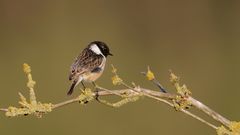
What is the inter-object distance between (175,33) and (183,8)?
0.54 metres

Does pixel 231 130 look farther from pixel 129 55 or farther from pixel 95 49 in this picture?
pixel 129 55

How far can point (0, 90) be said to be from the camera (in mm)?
9094

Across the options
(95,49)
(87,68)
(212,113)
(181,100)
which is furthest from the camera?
(95,49)

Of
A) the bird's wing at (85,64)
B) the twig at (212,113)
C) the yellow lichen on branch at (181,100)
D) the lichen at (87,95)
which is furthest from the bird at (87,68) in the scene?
the twig at (212,113)

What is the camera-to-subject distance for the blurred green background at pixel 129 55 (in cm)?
786

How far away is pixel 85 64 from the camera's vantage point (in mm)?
5000

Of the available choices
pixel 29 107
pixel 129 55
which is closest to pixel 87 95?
pixel 29 107

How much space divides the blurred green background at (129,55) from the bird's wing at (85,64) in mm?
2569

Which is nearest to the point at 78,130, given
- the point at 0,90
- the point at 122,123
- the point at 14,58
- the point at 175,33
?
the point at 122,123

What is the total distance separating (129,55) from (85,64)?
15.4 feet

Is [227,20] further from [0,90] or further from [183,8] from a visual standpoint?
[0,90]

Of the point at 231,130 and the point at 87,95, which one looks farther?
the point at 87,95

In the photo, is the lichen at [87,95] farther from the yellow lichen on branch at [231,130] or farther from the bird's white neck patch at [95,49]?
the bird's white neck patch at [95,49]

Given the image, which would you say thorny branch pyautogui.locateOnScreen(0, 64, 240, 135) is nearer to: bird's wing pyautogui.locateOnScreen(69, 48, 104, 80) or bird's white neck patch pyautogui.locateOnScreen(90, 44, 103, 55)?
bird's wing pyautogui.locateOnScreen(69, 48, 104, 80)
